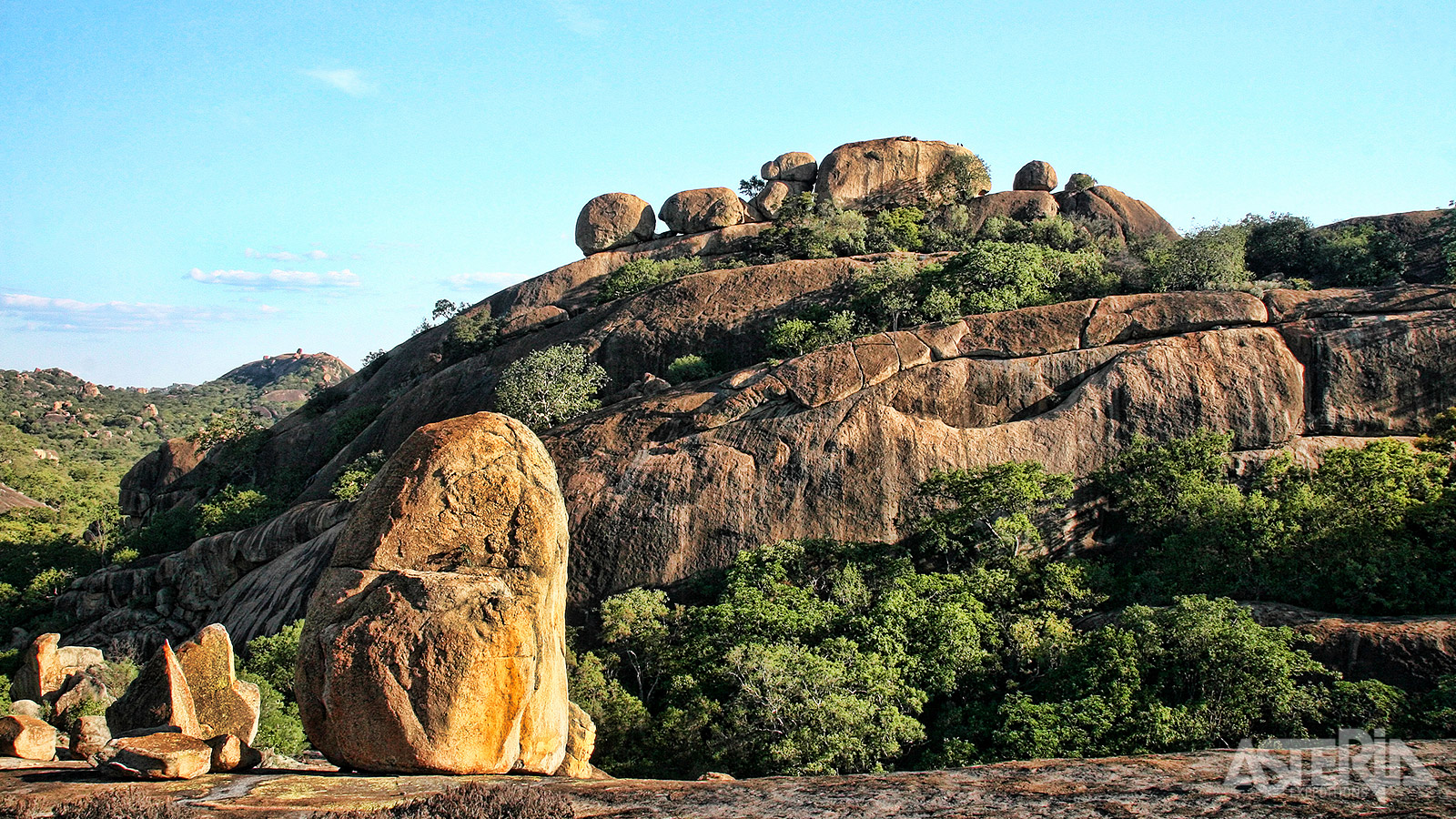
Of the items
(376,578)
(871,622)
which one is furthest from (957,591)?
(376,578)

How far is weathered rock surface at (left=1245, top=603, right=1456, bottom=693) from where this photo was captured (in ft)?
51.7

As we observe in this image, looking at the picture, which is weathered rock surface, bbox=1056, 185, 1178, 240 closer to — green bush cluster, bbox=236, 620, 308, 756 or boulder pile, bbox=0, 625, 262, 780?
green bush cluster, bbox=236, 620, 308, 756

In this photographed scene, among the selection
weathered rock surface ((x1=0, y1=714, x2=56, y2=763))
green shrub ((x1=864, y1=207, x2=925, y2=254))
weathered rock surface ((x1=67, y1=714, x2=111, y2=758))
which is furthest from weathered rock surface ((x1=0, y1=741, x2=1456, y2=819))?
green shrub ((x1=864, y1=207, x2=925, y2=254))

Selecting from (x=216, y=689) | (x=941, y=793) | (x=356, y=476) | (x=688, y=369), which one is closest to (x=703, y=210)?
(x=688, y=369)

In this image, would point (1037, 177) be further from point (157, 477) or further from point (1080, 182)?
point (157, 477)

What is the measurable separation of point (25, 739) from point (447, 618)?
4756mm

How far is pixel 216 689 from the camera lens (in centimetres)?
1095

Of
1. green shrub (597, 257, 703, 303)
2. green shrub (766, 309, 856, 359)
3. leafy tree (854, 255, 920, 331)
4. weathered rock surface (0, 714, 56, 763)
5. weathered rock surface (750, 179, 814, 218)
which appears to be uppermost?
weathered rock surface (750, 179, 814, 218)

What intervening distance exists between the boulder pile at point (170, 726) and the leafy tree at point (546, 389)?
60.3ft

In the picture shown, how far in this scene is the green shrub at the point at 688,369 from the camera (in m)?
31.1

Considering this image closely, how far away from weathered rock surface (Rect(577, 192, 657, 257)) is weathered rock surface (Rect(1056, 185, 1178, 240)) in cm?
1960

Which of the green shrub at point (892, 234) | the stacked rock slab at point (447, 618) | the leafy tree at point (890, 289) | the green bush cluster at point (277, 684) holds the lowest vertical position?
the green bush cluster at point (277, 684)

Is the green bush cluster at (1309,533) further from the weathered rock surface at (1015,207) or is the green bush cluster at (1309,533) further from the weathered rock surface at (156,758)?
the weathered rock surface at (1015,207)

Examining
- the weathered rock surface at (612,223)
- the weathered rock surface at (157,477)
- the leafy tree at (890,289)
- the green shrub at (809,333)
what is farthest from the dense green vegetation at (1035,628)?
the weathered rock surface at (157,477)
